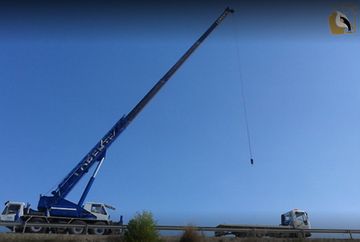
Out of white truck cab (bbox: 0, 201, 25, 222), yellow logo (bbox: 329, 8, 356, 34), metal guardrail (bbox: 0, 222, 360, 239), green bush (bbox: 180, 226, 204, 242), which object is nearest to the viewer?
yellow logo (bbox: 329, 8, 356, 34)

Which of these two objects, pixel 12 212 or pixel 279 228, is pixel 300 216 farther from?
pixel 12 212

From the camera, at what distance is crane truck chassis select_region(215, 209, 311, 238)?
23312 mm

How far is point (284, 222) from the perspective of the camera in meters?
33.5

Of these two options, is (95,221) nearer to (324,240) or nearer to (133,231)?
(133,231)

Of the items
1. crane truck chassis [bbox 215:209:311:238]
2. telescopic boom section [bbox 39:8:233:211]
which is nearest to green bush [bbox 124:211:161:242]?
crane truck chassis [bbox 215:209:311:238]

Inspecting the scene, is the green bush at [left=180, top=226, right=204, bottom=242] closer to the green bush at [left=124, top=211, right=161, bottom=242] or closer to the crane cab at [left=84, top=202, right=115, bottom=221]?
the green bush at [left=124, top=211, right=161, bottom=242]

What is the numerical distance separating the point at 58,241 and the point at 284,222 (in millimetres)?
20606

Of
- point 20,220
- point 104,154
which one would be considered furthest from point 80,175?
point 20,220

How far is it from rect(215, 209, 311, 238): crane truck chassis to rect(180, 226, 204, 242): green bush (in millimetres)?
2987

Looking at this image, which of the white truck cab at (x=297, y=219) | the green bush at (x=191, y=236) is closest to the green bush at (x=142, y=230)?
the green bush at (x=191, y=236)

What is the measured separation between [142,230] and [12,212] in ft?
41.4

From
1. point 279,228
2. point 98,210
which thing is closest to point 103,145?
point 98,210

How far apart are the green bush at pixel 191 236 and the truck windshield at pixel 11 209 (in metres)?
12.7

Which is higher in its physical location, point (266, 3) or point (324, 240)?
point (266, 3)
